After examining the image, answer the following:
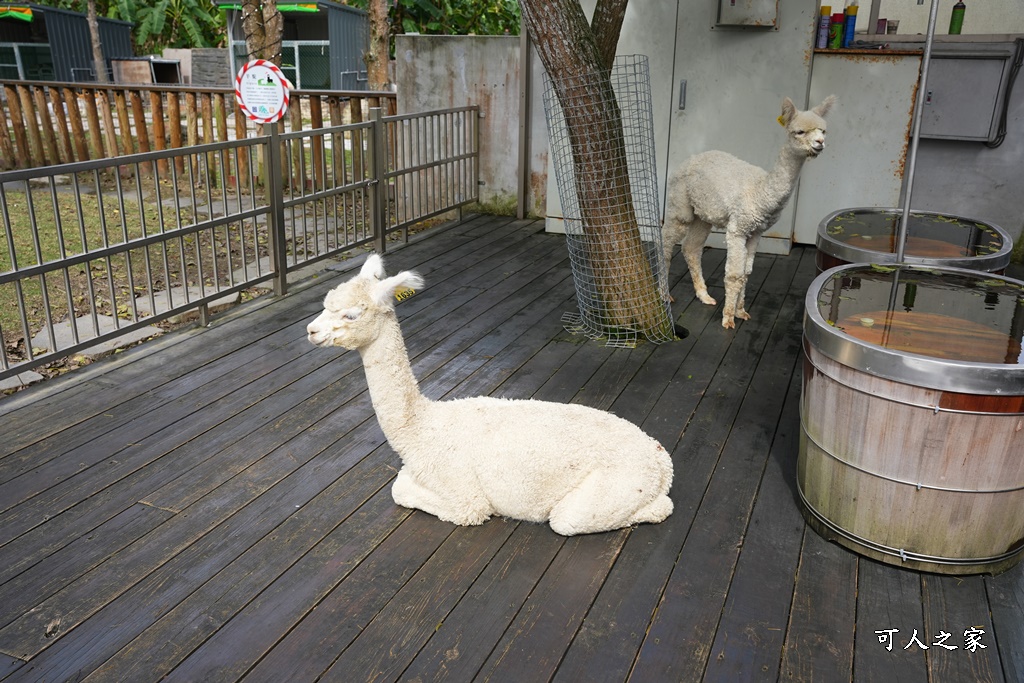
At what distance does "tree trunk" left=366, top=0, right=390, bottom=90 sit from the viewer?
42.4ft

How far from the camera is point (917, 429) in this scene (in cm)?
282

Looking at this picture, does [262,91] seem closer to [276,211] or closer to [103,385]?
[276,211]

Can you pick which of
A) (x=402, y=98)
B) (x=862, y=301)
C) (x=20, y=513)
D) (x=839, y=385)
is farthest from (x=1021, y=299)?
(x=402, y=98)

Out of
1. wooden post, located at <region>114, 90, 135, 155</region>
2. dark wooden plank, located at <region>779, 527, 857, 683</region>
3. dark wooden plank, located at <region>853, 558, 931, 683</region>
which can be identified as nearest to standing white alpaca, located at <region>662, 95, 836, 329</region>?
dark wooden plank, located at <region>779, 527, 857, 683</region>

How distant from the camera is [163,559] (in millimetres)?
3092

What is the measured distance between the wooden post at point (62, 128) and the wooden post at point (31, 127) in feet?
0.83

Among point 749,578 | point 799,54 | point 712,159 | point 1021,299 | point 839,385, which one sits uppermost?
point 799,54

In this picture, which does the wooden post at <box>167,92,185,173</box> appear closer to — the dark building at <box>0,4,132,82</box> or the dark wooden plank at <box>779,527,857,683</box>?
the dark wooden plank at <box>779,527,857,683</box>

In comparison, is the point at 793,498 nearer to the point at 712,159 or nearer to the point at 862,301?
the point at 862,301

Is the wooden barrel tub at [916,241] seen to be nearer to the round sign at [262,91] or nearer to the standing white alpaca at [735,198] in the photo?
the standing white alpaca at [735,198]

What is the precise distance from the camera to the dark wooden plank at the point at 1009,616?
102 inches

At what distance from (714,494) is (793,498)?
351mm

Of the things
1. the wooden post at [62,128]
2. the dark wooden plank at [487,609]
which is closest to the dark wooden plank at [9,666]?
the dark wooden plank at [487,609]

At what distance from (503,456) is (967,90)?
6181mm
